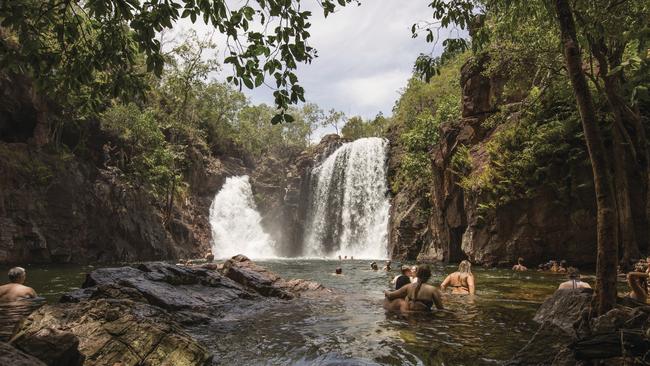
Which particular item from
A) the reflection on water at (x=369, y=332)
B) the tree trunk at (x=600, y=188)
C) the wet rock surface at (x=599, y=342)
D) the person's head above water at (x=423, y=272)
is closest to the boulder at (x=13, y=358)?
the reflection on water at (x=369, y=332)

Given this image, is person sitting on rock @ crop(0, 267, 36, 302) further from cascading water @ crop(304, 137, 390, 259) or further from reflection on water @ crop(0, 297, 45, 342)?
cascading water @ crop(304, 137, 390, 259)

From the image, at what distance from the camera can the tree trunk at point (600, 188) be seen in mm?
5266

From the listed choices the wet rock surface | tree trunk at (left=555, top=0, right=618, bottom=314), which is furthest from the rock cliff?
the wet rock surface

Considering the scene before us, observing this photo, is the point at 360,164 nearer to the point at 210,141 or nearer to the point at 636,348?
the point at 210,141

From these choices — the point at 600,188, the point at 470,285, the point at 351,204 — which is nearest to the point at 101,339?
the point at 600,188

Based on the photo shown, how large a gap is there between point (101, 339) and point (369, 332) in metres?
4.47

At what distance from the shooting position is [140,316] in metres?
6.39

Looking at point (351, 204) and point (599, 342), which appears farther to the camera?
point (351, 204)

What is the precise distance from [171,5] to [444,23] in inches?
138

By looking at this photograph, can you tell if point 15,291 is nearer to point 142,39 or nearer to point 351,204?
point 142,39

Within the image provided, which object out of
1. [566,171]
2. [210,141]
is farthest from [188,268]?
[210,141]

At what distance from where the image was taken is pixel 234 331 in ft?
26.8

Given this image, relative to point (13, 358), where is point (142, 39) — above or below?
above

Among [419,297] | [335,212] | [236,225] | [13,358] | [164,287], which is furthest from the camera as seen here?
[236,225]
